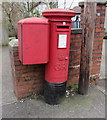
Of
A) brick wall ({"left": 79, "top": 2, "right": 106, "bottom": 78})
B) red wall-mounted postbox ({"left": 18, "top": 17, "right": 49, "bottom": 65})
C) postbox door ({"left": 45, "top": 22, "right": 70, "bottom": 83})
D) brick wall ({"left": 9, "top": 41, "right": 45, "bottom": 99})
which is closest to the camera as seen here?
red wall-mounted postbox ({"left": 18, "top": 17, "right": 49, "bottom": 65})

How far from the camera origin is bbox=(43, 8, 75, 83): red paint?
2.27 meters

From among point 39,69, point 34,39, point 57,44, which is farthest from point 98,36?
point 34,39

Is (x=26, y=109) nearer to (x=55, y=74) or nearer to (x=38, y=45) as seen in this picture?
(x=55, y=74)

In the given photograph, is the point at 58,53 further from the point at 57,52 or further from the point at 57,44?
the point at 57,44

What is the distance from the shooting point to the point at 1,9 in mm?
11688

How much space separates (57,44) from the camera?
239cm

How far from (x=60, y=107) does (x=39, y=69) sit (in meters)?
0.90

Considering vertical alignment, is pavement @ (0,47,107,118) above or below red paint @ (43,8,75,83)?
below

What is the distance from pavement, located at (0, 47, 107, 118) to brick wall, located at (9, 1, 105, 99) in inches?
8.8

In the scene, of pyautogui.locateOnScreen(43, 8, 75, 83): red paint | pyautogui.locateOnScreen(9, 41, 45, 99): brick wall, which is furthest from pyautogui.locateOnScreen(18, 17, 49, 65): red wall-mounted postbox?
pyautogui.locateOnScreen(9, 41, 45, 99): brick wall

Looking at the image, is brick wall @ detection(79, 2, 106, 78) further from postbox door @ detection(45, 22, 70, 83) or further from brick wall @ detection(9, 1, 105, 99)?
postbox door @ detection(45, 22, 70, 83)

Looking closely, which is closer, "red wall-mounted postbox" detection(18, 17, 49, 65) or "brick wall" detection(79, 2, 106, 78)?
"red wall-mounted postbox" detection(18, 17, 49, 65)

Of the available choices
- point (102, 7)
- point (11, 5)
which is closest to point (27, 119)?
point (102, 7)

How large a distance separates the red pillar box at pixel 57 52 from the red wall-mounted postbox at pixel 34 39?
12 centimetres
